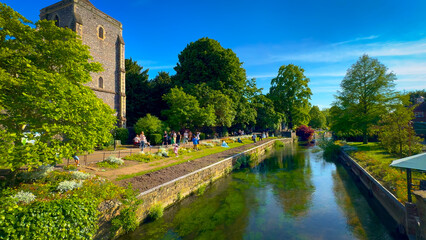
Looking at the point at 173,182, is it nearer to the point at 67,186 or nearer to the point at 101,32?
the point at 67,186

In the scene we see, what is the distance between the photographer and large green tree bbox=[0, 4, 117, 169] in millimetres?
7637

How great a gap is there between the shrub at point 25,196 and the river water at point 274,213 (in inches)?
140

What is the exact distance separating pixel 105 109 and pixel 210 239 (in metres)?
7.61

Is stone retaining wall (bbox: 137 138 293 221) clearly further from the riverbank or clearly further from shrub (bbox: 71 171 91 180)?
shrub (bbox: 71 171 91 180)

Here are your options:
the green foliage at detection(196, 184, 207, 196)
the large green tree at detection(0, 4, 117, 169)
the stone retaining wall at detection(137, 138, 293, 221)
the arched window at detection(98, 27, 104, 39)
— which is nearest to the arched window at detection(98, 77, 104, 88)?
the arched window at detection(98, 27, 104, 39)

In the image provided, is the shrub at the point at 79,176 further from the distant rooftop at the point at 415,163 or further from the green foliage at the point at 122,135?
the green foliage at the point at 122,135

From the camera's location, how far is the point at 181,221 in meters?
10.2

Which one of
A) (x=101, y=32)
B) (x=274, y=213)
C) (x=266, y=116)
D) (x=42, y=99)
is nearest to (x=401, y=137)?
(x=274, y=213)

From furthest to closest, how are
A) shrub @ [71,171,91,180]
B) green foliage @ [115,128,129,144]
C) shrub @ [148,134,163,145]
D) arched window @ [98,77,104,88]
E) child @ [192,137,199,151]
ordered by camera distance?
arched window @ [98,77,104,88], green foliage @ [115,128,129,144], shrub @ [148,134,163,145], child @ [192,137,199,151], shrub @ [71,171,91,180]

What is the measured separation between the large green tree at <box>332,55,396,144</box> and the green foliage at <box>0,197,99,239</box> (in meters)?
27.9

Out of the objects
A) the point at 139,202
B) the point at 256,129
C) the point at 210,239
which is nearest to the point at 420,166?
the point at 210,239

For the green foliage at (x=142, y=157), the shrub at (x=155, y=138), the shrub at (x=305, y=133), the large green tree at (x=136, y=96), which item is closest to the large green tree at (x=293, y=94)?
the shrub at (x=305, y=133)

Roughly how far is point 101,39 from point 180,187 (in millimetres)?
25314

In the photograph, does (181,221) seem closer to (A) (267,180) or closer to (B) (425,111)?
(A) (267,180)
